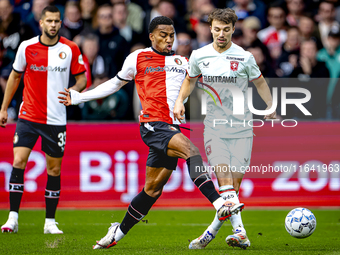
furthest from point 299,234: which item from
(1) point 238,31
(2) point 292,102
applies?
(1) point 238,31

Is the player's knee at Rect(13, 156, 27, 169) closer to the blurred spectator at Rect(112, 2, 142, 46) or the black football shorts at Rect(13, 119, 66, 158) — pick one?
the black football shorts at Rect(13, 119, 66, 158)

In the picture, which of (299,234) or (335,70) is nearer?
(299,234)

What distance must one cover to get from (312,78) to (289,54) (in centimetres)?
72

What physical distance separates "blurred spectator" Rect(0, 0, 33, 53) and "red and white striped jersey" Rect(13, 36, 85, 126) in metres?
3.17

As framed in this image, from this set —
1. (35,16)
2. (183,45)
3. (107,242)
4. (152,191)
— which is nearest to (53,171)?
(107,242)

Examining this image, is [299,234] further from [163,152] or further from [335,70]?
[335,70]

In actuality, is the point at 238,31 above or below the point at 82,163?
above

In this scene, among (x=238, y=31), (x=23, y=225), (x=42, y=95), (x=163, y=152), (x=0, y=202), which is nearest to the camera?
(x=163, y=152)

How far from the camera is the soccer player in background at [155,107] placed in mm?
5605

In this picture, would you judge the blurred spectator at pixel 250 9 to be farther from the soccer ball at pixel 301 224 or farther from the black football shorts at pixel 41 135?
the soccer ball at pixel 301 224

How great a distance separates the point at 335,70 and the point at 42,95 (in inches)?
227

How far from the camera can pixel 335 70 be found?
10.3 m

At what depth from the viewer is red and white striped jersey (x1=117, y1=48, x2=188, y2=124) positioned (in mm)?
5797

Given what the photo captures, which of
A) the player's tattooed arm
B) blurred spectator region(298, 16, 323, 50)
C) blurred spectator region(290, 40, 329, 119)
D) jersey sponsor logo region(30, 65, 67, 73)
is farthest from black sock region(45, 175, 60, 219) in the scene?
blurred spectator region(298, 16, 323, 50)
